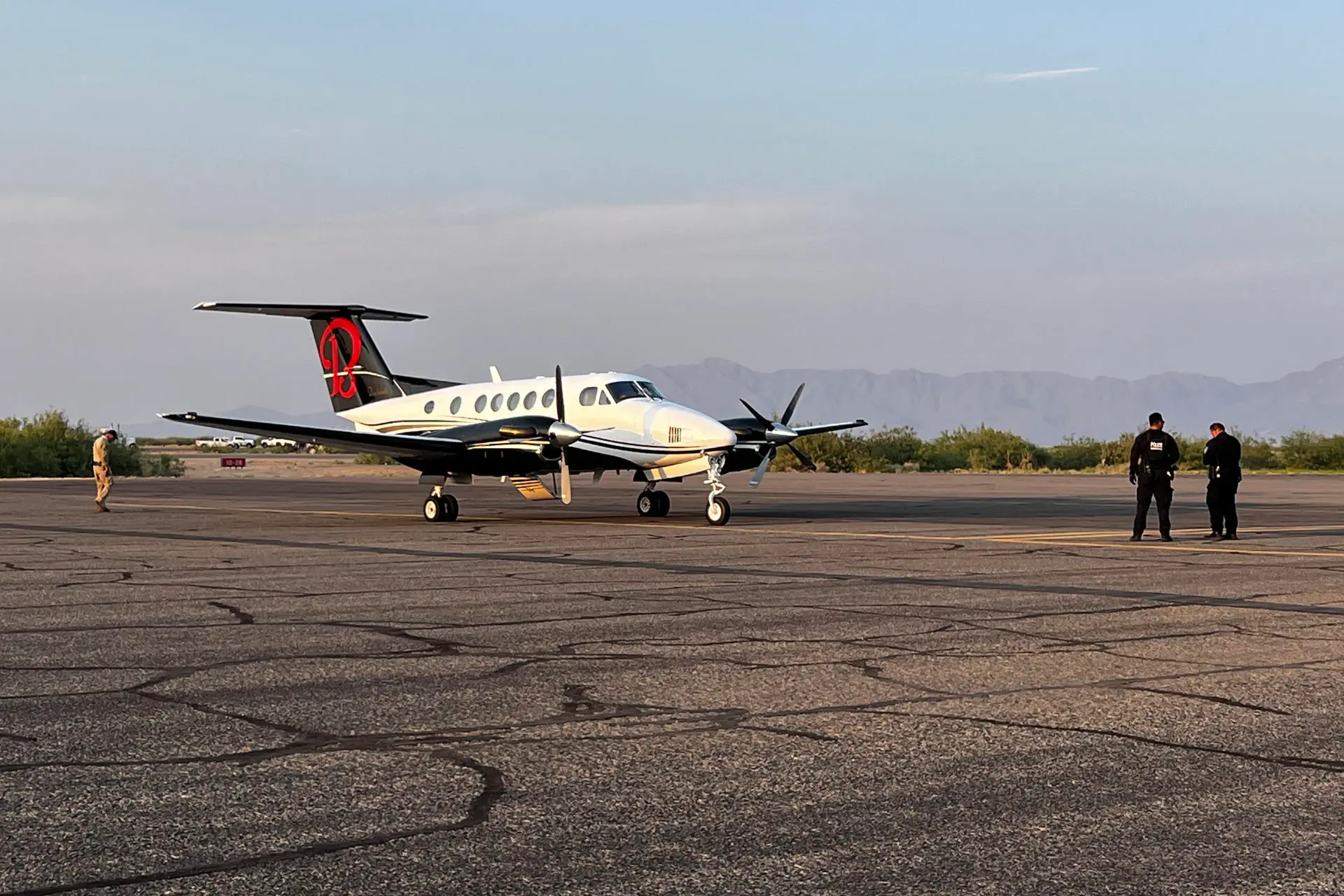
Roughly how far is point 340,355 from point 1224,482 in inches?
746

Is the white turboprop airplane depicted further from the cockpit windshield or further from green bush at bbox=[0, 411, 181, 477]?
green bush at bbox=[0, 411, 181, 477]

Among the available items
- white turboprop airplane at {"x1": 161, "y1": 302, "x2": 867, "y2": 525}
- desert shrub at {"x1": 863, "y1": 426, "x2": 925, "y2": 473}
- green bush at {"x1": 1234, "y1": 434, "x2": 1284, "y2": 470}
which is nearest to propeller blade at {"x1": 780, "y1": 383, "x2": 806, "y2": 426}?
white turboprop airplane at {"x1": 161, "y1": 302, "x2": 867, "y2": 525}

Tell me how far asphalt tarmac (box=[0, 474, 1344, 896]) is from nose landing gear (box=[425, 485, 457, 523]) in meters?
9.71

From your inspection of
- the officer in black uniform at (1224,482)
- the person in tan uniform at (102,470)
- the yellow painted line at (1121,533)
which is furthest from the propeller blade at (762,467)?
the person in tan uniform at (102,470)

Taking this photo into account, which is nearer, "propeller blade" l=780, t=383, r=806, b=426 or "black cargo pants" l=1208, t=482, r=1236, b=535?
"black cargo pants" l=1208, t=482, r=1236, b=535

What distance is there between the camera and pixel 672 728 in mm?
7500

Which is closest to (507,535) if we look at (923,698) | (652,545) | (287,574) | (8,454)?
(652,545)

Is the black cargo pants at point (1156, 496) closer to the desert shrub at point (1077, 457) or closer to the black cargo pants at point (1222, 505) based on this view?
the black cargo pants at point (1222, 505)

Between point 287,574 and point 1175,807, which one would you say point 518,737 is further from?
point 287,574

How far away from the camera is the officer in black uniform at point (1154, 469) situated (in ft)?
72.2

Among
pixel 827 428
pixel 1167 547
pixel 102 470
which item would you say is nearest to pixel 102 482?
pixel 102 470

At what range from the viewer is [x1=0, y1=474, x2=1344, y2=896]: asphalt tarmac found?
5125mm

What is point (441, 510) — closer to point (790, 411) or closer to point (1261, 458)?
point (790, 411)

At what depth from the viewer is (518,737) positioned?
7.24 metres
